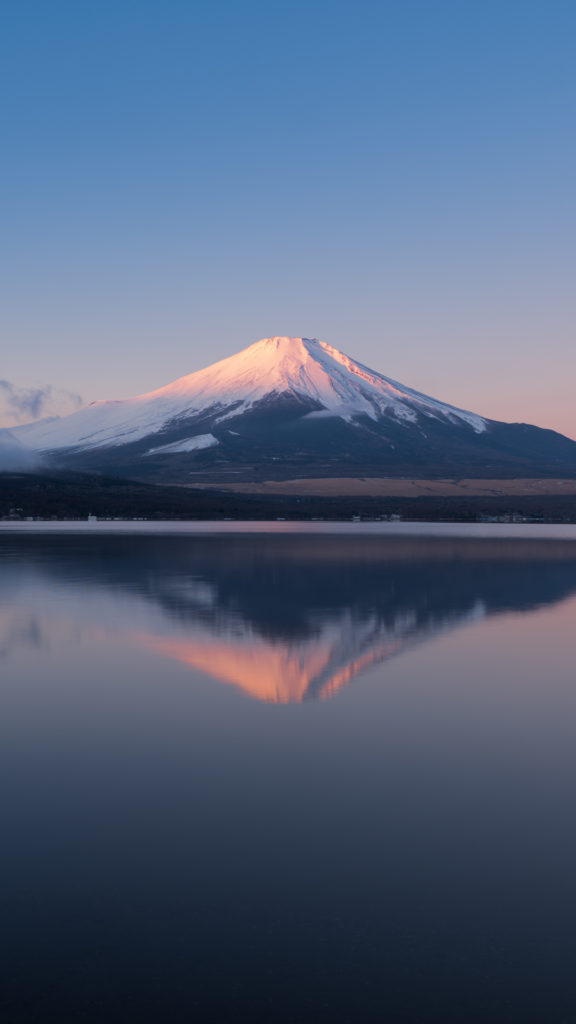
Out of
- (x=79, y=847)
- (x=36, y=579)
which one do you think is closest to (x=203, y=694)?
(x=79, y=847)

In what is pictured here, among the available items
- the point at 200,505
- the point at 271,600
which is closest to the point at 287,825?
the point at 271,600

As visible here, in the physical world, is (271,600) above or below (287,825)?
above

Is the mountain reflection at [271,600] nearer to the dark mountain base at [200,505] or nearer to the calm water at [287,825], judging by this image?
the calm water at [287,825]

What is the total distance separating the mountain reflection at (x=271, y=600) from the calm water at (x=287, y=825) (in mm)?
174

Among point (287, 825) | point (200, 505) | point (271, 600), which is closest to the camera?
point (287, 825)

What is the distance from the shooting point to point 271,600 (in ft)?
80.6

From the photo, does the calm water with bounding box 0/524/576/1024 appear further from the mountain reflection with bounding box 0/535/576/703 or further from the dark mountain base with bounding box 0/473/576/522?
the dark mountain base with bounding box 0/473/576/522

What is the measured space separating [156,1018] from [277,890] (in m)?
1.60

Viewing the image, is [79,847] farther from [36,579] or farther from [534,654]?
[36,579]

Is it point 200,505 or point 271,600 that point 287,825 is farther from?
point 200,505

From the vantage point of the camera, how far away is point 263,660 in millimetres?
15453

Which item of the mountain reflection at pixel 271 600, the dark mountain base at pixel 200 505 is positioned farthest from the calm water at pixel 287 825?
the dark mountain base at pixel 200 505

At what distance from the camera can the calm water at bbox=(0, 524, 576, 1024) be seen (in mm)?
5293

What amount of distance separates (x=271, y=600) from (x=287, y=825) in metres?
16.9
